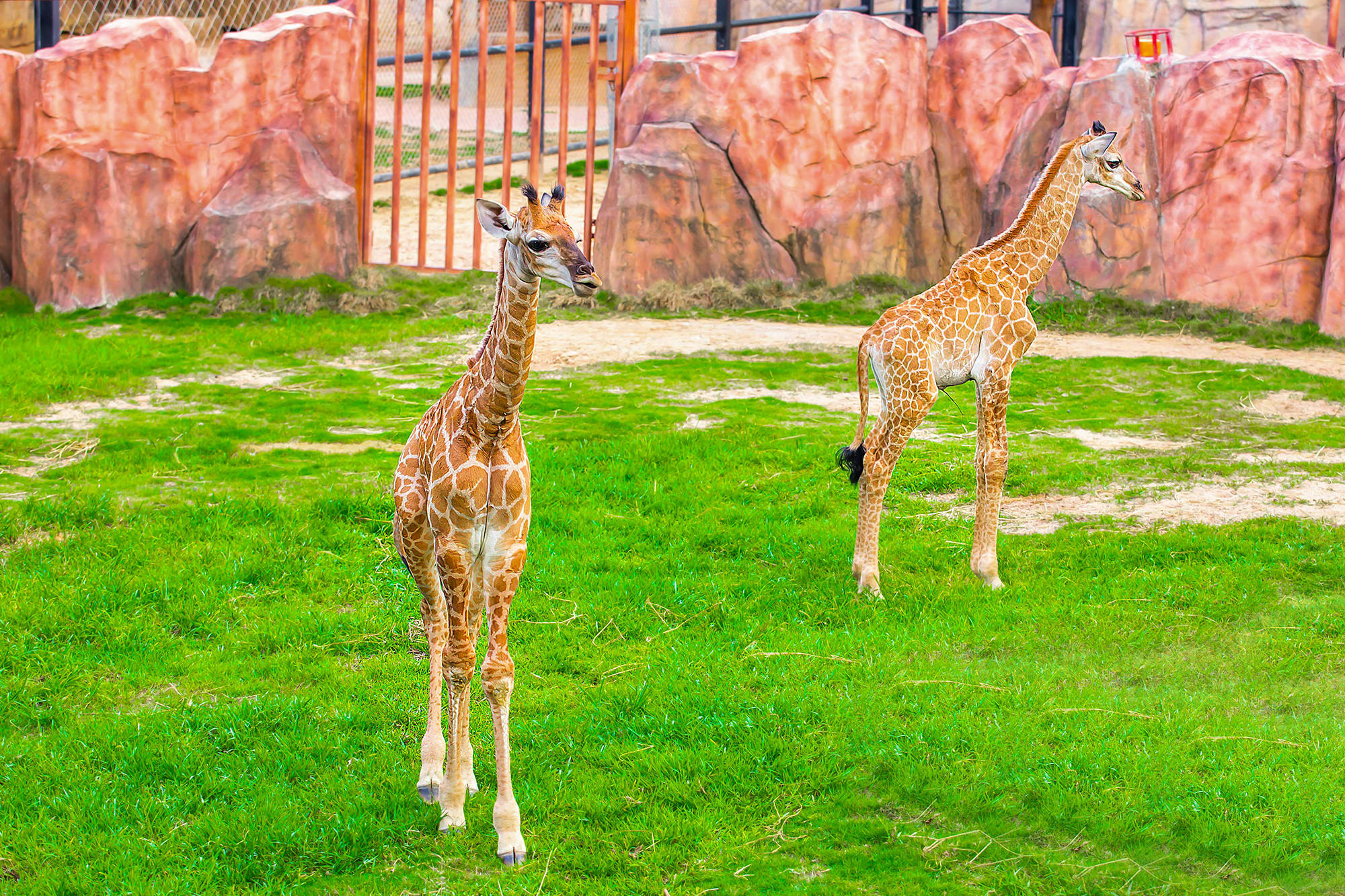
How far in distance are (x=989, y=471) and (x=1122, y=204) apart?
7.10m

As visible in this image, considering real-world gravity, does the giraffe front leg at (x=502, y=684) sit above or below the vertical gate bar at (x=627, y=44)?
below

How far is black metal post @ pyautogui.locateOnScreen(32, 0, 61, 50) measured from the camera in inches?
524

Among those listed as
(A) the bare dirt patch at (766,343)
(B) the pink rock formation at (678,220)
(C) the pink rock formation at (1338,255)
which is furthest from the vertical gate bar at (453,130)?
(C) the pink rock formation at (1338,255)

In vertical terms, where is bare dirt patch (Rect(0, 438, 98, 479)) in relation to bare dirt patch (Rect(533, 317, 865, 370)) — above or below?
below

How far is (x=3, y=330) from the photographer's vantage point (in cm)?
1166

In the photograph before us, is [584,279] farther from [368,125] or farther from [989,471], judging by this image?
[368,125]

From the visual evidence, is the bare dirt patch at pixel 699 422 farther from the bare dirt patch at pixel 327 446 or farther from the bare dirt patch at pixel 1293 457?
the bare dirt patch at pixel 1293 457

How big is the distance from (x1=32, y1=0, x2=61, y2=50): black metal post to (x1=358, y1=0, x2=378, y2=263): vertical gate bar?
3006mm

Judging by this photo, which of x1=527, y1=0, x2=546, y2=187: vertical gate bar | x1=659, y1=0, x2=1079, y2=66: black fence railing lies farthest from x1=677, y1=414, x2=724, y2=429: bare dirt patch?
x1=659, y1=0, x2=1079, y2=66: black fence railing

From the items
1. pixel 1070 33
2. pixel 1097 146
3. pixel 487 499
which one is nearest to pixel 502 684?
pixel 487 499

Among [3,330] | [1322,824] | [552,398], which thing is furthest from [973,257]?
[3,330]

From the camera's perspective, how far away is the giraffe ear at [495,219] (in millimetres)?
4090

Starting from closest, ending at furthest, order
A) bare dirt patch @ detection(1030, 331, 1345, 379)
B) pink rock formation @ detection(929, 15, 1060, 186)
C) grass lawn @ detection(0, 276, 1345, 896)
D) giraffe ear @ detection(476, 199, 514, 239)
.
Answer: giraffe ear @ detection(476, 199, 514, 239)
grass lawn @ detection(0, 276, 1345, 896)
bare dirt patch @ detection(1030, 331, 1345, 379)
pink rock formation @ detection(929, 15, 1060, 186)

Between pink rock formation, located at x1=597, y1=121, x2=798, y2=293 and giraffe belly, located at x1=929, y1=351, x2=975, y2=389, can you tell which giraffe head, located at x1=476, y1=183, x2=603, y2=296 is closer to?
giraffe belly, located at x1=929, y1=351, x2=975, y2=389
